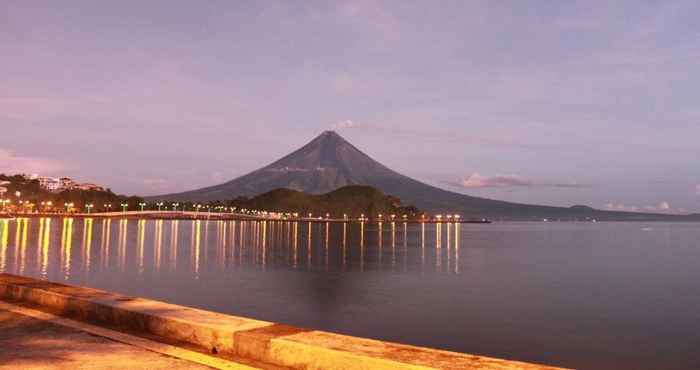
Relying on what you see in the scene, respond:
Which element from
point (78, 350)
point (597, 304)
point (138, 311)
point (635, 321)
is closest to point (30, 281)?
point (138, 311)

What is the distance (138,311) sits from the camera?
27.9 ft

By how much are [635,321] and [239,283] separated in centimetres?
2177

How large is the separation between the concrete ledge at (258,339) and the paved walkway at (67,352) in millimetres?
633

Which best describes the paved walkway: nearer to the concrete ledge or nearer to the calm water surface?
the concrete ledge

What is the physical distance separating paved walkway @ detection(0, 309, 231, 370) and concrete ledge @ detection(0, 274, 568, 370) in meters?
0.63

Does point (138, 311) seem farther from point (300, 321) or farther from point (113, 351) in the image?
point (300, 321)

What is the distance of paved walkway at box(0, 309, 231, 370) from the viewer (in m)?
6.58

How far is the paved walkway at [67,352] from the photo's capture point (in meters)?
6.58

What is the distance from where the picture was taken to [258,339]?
696cm

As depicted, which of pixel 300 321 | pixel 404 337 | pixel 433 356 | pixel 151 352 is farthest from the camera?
pixel 300 321

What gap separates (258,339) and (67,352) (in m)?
2.41

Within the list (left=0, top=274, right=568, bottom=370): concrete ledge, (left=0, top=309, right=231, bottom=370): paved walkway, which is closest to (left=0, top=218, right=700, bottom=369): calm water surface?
(left=0, top=274, right=568, bottom=370): concrete ledge

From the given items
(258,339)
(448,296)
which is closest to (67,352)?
(258,339)

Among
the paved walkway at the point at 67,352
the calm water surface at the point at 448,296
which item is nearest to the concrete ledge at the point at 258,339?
the paved walkway at the point at 67,352
